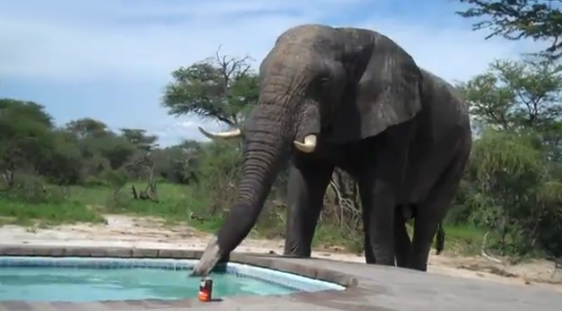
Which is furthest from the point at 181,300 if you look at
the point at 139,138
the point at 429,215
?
the point at 139,138

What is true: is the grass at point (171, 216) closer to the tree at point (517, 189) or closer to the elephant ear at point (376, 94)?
the tree at point (517, 189)

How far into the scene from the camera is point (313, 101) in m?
7.69

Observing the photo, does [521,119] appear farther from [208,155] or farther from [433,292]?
[433,292]

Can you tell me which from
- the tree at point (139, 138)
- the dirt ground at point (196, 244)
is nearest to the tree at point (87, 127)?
the tree at point (139, 138)

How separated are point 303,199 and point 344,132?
0.84m

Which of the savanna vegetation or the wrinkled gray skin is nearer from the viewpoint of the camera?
the wrinkled gray skin

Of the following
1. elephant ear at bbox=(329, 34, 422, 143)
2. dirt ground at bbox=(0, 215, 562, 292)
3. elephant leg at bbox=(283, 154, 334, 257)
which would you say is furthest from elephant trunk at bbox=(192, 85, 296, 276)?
dirt ground at bbox=(0, 215, 562, 292)

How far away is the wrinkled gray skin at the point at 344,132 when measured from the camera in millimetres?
7375

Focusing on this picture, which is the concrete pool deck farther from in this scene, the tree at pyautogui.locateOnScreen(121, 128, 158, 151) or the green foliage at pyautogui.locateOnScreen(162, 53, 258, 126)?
the tree at pyautogui.locateOnScreen(121, 128, 158, 151)

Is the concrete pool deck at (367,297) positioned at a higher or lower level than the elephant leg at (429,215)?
lower

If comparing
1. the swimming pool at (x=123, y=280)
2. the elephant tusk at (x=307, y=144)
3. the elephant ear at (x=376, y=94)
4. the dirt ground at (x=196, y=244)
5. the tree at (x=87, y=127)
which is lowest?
the swimming pool at (x=123, y=280)

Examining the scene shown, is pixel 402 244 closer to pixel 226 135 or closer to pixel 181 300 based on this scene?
pixel 226 135

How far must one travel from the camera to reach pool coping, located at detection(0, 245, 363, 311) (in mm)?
5136

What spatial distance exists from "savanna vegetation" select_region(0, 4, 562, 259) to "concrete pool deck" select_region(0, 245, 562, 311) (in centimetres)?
915
